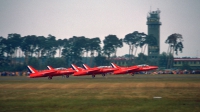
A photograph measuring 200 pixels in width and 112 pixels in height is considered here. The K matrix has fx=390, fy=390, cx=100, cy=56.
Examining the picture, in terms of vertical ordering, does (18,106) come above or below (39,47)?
below

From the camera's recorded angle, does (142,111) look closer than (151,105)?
Yes

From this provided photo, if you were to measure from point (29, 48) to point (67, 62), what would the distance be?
69.7 ft

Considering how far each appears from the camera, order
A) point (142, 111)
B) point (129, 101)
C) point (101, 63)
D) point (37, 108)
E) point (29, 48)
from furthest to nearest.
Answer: point (29, 48) < point (101, 63) < point (129, 101) < point (37, 108) < point (142, 111)

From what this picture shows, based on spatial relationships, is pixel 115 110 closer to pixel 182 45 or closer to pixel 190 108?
pixel 190 108

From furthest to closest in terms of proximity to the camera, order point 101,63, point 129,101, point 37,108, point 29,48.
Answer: point 29,48 < point 101,63 < point 129,101 < point 37,108

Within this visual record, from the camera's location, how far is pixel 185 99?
1560 inches

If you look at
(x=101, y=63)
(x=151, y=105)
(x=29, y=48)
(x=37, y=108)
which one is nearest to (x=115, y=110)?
(x=151, y=105)

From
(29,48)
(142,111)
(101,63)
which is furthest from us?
(29,48)

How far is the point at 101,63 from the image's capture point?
596 ft

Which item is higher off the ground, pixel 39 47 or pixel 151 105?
pixel 39 47

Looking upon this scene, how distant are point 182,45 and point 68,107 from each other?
168m

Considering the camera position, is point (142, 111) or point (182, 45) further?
point (182, 45)

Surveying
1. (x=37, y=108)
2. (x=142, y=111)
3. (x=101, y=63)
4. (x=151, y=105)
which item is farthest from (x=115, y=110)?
(x=101, y=63)

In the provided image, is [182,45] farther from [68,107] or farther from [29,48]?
[68,107]
